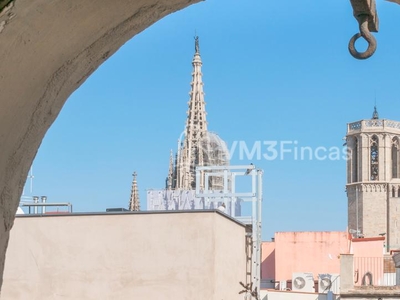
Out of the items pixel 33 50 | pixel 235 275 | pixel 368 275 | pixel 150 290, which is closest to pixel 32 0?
pixel 33 50

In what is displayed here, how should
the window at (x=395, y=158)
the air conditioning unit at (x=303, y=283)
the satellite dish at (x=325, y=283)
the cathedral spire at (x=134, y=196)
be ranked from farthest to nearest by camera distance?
the window at (x=395, y=158)
the cathedral spire at (x=134, y=196)
the air conditioning unit at (x=303, y=283)
the satellite dish at (x=325, y=283)

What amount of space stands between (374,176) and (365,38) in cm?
9424

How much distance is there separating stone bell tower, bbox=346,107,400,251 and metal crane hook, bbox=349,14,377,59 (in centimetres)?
9033

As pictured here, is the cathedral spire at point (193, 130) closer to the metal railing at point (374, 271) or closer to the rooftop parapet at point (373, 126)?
the rooftop parapet at point (373, 126)

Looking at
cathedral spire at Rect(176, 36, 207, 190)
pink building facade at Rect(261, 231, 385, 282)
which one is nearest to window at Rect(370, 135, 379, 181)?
cathedral spire at Rect(176, 36, 207, 190)

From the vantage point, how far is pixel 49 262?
16.4 m

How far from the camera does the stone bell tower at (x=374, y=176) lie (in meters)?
93.1

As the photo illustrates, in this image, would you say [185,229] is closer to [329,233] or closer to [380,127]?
[329,233]

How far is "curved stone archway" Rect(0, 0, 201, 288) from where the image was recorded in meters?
2.80

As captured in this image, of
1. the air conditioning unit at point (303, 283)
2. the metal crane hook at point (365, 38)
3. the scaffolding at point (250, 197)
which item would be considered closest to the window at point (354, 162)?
the air conditioning unit at point (303, 283)

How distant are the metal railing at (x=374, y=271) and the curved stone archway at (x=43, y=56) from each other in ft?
97.3

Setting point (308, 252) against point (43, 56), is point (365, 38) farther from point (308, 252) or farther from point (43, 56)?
point (308, 252)

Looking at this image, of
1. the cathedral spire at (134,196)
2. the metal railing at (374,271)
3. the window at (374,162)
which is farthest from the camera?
the window at (374,162)

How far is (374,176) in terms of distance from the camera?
96.0 metres
